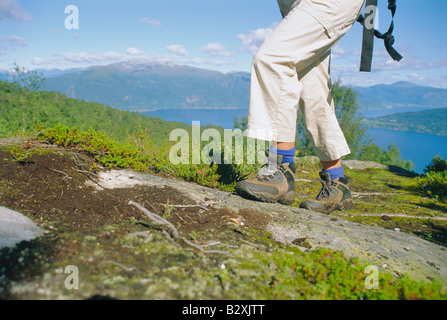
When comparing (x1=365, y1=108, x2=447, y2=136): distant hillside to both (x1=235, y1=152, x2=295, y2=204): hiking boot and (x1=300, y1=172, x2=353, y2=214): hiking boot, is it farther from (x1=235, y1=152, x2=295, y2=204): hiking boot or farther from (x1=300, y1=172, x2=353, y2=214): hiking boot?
(x1=235, y1=152, x2=295, y2=204): hiking boot

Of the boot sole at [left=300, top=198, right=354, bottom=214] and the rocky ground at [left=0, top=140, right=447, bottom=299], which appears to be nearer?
the rocky ground at [left=0, top=140, right=447, bottom=299]

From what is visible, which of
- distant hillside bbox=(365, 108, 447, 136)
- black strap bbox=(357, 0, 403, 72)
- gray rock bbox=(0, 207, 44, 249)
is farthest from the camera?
distant hillside bbox=(365, 108, 447, 136)

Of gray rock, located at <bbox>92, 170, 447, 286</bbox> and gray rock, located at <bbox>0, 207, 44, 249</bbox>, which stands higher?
gray rock, located at <bbox>0, 207, 44, 249</bbox>

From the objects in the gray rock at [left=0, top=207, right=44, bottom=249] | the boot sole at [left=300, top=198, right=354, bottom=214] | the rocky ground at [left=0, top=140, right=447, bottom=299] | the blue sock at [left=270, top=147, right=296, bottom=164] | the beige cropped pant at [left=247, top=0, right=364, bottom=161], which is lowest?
the boot sole at [left=300, top=198, right=354, bottom=214]

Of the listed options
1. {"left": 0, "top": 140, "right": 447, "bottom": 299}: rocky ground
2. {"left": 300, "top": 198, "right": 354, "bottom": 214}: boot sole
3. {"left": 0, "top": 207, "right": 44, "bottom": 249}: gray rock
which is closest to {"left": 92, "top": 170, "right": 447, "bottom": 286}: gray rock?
{"left": 0, "top": 140, "right": 447, "bottom": 299}: rocky ground

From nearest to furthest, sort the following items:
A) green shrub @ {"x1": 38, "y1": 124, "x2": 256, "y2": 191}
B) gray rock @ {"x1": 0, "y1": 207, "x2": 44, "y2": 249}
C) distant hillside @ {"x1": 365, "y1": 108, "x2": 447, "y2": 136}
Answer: gray rock @ {"x1": 0, "y1": 207, "x2": 44, "y2": 249} < green shrub @ {"x1": 38, "y1": 124, "x2": 256, "y2": 191} < distant hillside @ {"x1": 365, "y1": 108, "x2": 447, "y2": 136}

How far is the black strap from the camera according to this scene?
10.0 feet

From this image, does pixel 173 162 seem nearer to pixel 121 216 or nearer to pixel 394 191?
pixel 121 216

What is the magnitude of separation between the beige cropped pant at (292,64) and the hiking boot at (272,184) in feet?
1.23

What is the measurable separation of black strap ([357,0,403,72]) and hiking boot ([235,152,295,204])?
1.45m

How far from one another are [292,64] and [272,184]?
1302mm

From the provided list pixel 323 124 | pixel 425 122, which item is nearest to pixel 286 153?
pixel 323 124

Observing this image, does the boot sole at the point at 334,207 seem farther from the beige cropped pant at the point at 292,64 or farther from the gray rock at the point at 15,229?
the gray rock at the point at 15,229
